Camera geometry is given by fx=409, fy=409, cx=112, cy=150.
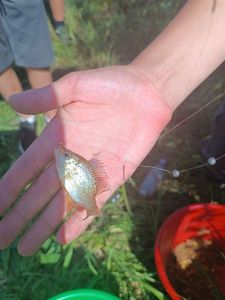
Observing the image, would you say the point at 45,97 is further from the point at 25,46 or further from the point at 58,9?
the point at 58,9

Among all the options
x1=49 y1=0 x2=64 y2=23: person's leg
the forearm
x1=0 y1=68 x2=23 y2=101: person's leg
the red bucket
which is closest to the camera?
the forearm

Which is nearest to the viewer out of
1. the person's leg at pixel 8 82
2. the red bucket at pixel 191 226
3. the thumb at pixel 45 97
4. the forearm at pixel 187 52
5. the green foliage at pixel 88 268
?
the thumb at pixel 45 97

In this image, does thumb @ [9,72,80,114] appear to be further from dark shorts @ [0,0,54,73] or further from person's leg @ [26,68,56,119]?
person's leg @ [26,68,56,119]

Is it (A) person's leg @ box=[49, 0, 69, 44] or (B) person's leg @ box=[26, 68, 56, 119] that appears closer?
(B) person's leg @ box=[26, 68, 56, 119]

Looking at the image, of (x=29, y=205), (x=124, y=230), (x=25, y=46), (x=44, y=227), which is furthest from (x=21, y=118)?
(x=44, y=227)

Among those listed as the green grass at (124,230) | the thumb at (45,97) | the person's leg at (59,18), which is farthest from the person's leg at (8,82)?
the thumb at (45,97)

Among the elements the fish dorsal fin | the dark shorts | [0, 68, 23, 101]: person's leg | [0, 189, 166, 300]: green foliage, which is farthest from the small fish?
[0, 68, 23, 101]: person's leg

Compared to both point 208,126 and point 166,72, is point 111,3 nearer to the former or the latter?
point 208,126

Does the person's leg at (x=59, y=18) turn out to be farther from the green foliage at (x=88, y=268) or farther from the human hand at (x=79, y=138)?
the human hand at (x=79, y=138)
